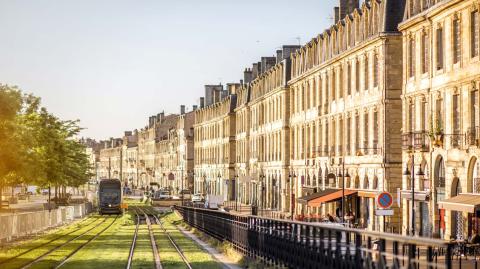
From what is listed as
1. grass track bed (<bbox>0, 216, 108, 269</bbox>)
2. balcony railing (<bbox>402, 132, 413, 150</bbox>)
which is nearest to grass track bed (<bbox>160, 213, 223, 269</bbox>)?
grass track bed (<bbox>0, 216, 108, 269</bbox>)

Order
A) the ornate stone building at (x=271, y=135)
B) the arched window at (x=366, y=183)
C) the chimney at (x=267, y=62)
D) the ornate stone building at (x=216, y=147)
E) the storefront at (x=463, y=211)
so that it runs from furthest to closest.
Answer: the ornate stone building at (x=216, y=147)
the chimney at (x=267, y=62)
the ornate stone building at (x=271, y=135)
the arched window at (x=366, y=183)
the storefront at (x=463, y=211)

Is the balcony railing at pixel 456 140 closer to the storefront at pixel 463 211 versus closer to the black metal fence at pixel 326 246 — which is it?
A: the storefront at pixel 463 211

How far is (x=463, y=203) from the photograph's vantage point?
1551 inches

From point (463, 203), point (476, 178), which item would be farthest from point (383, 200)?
point (476, 178)

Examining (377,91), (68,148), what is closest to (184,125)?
(68,148)

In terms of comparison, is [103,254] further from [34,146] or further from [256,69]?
[256,69]

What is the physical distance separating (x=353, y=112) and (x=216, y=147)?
251 ft

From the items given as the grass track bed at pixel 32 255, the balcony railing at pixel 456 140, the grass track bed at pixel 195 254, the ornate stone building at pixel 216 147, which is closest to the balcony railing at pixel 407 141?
the balcony railing at pixel 456 140

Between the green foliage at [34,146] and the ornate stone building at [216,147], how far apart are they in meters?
19.0

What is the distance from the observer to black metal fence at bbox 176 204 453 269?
1464 centimetres

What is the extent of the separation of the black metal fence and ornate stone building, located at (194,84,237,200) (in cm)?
8164

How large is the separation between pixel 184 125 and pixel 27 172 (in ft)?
361

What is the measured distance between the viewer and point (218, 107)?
139 meters

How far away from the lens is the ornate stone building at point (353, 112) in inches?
2176
